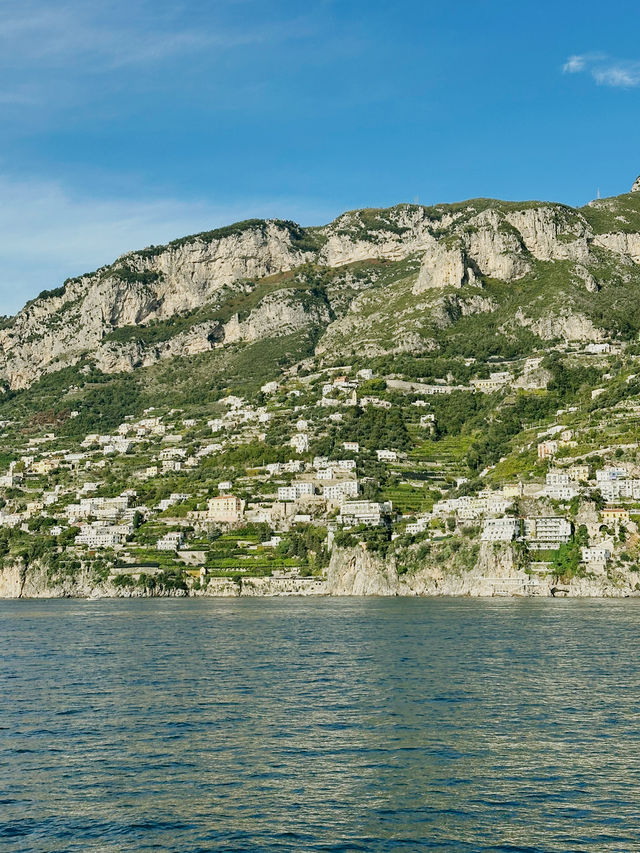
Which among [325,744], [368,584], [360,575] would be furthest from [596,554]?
[325,744]

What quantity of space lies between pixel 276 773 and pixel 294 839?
5595 millimetres

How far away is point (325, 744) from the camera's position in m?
31.9

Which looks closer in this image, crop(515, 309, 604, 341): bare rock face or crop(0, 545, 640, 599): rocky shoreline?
crop(0, 545, 640, 599): rocky shoreline

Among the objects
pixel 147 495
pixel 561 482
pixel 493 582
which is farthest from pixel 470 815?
pixel 147 495

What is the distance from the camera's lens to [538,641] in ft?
192

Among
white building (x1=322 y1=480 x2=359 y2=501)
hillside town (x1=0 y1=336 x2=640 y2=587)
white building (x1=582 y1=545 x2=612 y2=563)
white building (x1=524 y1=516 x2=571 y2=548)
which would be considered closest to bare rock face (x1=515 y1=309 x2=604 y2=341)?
hillside town (x1=0 y1=336 x2=640 y2=587)

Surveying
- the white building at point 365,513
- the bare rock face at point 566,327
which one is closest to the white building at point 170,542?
the white building at point 365,513

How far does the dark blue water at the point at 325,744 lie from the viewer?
926 inches

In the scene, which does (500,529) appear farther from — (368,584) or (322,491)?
(322,491)

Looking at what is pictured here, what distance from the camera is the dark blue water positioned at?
Answer: 23.5 metres

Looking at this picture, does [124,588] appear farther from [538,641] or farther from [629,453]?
[538,641]

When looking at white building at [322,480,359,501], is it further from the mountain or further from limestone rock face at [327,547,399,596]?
limestone rock face at [327,547,399,596]

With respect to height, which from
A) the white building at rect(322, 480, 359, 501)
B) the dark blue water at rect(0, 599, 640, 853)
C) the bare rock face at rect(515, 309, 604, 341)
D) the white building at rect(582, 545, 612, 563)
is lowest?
the dark blue water at rect(0, 599, 640, 853)

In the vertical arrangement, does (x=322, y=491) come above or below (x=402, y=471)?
below
